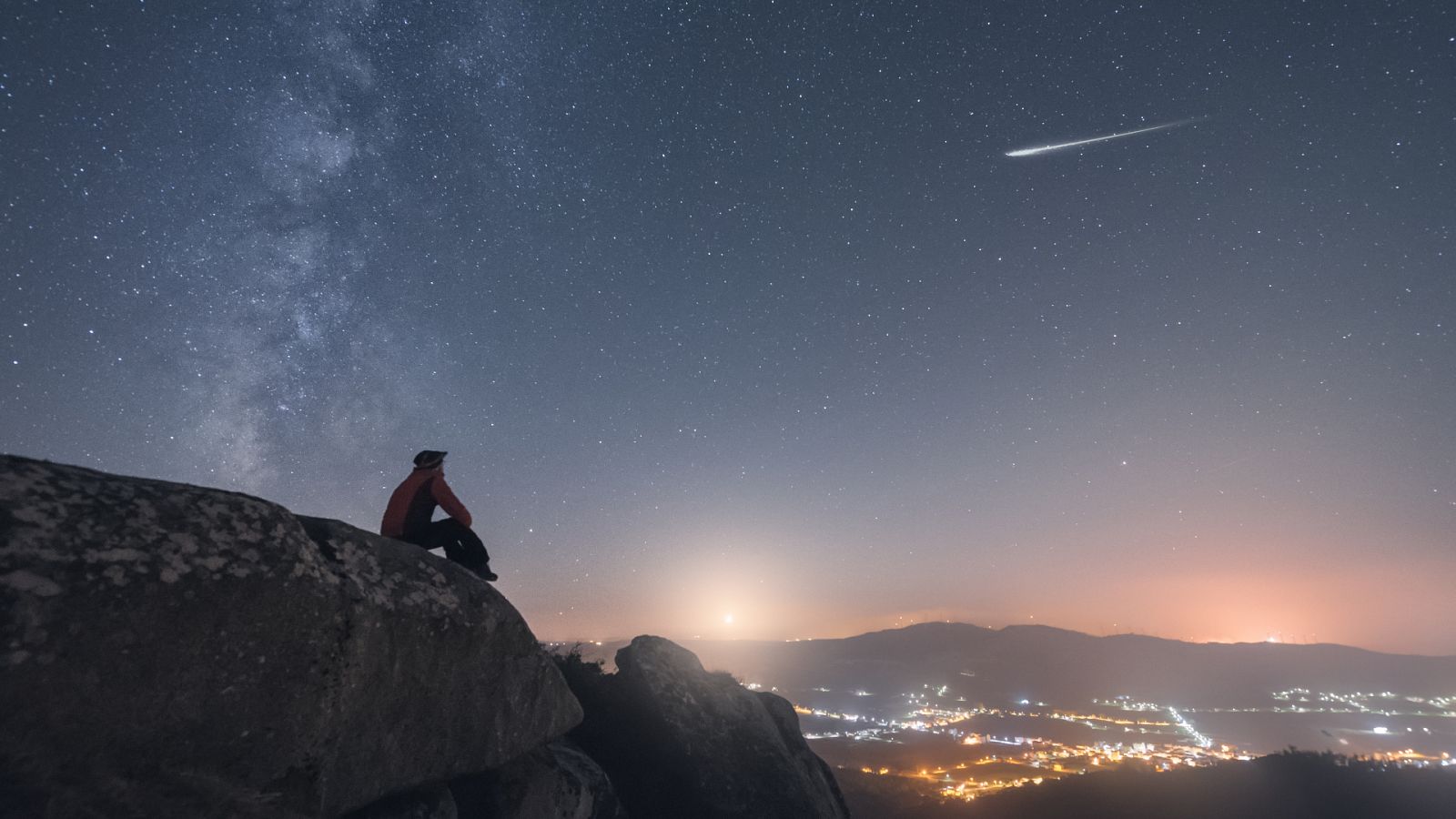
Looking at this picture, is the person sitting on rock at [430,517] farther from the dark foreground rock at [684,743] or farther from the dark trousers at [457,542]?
the dark foreground rock at [684,743]

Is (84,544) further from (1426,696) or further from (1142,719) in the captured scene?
(1426,696)

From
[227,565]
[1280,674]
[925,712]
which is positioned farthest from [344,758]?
[1280,674]

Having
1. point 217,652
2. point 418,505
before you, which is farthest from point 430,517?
point 217,652

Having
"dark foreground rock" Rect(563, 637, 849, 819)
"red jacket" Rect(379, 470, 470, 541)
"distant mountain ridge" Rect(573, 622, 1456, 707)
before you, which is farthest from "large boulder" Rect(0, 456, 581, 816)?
"distant mountain ridge" Rect(573, 622, 1456, 707)

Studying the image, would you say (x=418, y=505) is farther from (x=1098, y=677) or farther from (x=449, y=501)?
(x=1098, y=677)

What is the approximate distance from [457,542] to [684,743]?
6.12 meters

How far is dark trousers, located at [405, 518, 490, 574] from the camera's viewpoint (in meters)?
8.26

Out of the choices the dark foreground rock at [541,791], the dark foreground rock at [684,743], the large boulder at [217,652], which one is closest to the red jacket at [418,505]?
the large boulder at [217,652]

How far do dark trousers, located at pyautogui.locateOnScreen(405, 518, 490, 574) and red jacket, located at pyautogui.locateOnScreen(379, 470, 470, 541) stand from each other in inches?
4.4

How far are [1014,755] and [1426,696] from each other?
197420 mm

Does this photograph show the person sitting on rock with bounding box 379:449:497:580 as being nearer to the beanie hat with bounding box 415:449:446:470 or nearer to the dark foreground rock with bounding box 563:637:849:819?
the beanie hat with bounding box 415:449:446:470

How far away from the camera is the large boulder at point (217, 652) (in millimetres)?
3865

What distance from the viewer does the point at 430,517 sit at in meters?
8.43

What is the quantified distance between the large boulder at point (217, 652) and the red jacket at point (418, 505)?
3.94 feet
